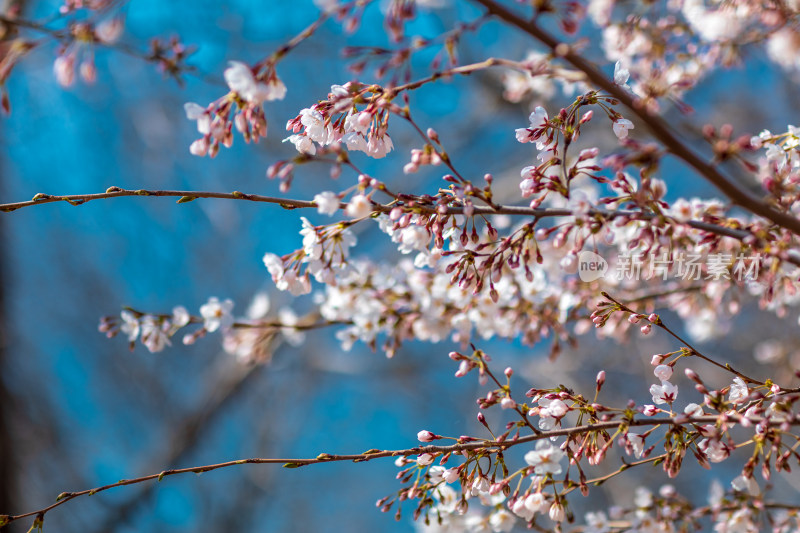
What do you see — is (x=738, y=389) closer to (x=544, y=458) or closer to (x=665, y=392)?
(x=665, y=392)

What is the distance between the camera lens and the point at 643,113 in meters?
0.72

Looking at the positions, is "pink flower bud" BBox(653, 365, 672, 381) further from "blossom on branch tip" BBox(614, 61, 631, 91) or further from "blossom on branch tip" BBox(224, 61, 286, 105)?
"blossom on branch tip" BBox(224, 61, 286, 105)

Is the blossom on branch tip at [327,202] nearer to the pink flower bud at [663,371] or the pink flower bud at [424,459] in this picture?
the pink flower bud at [424,459]

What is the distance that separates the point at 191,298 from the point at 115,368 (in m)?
0.96

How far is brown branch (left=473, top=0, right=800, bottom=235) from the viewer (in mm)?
723

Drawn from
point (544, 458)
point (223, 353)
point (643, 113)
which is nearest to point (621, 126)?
point (643, 113)

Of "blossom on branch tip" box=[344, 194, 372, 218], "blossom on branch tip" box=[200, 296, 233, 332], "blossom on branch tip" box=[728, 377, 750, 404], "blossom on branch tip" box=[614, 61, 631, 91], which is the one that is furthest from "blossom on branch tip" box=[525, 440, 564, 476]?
"blossom on branch tip" box=[200, 296, 233, 332]

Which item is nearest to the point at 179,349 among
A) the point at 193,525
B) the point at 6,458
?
the point at 193,525

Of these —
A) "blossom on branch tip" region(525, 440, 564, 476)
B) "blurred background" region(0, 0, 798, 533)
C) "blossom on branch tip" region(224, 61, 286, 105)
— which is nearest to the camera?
"blossom on branch tip" region(224, 61, 286, 105)

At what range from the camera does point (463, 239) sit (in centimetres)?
105

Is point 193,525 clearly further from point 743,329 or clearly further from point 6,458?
point 743,329

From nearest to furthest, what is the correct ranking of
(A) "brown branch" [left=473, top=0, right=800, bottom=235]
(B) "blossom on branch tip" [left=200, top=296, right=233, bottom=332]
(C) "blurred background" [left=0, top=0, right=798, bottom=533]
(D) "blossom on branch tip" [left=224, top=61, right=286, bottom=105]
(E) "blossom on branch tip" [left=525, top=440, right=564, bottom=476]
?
(A) "brown branch" [left=473, top=0, right=800, bottom=235] → (D) "blossom on branch tip" [left=224, top=61, right=286, bottom=105] → (E) "blossom on branch tip" [left=525, top=440, right=564, bottom=476] → (B) "blossom on branch tip" [left=200, top=296, right=233, bottom=332] → (C) "blurred background" [left=0, top=0, right=798, bottom=533]

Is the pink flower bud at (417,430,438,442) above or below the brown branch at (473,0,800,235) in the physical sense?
below

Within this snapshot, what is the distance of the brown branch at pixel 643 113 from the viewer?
2.37 ft
